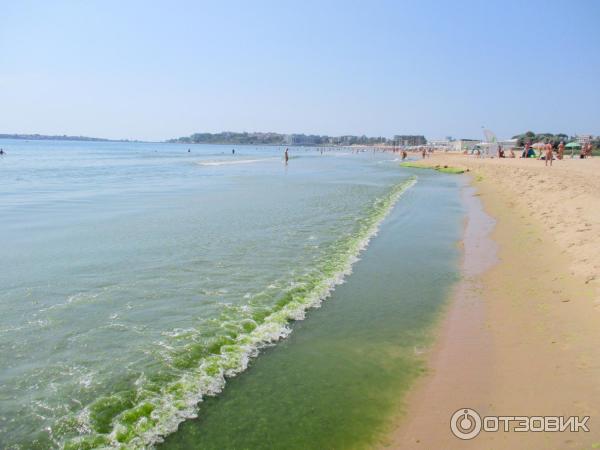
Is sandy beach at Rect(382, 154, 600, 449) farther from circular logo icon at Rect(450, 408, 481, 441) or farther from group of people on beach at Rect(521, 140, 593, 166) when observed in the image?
group of people on beach at Rect(521, 140, 593, 166)

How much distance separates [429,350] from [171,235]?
10260mm

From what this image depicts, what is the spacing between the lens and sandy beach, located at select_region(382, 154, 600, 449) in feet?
16.1

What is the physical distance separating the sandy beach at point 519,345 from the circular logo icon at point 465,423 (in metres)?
0.07

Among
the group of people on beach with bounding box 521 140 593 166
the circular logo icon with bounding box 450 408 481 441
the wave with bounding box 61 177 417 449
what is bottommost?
the wave with bounding box 61 177 417 449

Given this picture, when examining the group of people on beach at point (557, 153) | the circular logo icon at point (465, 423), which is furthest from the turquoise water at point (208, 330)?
the group of people on beach at point (557, 153)

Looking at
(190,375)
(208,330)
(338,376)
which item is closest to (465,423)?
(338,376)

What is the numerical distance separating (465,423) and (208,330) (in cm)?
432

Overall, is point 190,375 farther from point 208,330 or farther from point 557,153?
point 557,153

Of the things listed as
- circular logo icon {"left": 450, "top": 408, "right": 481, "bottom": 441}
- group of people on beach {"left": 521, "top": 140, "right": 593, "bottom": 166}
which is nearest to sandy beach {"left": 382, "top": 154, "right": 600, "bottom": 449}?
circular logo icon {"left": 450, "top": 408, "right": 481, "bottom": 441}

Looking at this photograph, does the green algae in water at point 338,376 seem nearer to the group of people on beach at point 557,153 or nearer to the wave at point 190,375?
the wave at point 190,375

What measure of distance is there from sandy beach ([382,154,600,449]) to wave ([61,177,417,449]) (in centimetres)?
251

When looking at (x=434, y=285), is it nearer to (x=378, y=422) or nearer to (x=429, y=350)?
(x=429, y=350)

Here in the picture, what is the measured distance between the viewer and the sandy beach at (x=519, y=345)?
4.90 metres

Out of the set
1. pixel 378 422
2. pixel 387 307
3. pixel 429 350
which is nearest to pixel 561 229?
pixel 387 307
